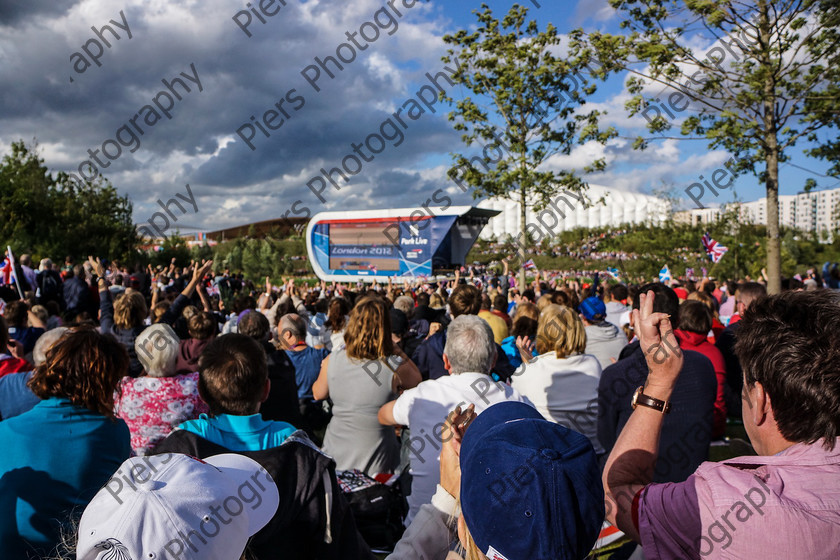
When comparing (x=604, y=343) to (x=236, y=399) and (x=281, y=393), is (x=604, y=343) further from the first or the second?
(x=236, y=399)

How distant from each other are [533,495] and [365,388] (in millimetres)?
2737

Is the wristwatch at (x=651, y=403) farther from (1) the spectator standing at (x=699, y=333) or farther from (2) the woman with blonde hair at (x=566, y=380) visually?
(1) the spectator standing at (x=699, y=333)

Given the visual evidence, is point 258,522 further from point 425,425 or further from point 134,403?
point 134,403

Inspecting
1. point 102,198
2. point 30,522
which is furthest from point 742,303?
point 102,198

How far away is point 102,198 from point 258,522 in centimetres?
4032

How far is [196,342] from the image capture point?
4918 mm

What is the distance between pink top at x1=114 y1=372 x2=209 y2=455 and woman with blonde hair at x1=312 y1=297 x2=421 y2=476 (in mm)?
1059

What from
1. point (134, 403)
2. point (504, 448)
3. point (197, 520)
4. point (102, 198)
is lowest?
point (134, 403)

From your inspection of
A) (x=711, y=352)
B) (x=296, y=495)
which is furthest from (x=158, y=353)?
(x=711, y=352)

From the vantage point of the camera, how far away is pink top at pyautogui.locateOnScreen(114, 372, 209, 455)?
3232mm

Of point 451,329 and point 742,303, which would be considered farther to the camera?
point 742,303

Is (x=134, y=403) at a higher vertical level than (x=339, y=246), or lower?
lower

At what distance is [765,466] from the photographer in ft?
4.57

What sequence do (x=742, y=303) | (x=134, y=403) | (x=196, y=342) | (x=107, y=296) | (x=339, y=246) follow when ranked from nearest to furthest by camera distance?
(x=134, y=403) < (x=196, y=342) < (x=742, y=303) < (x=107, y=296) < (x=339, y=246)
